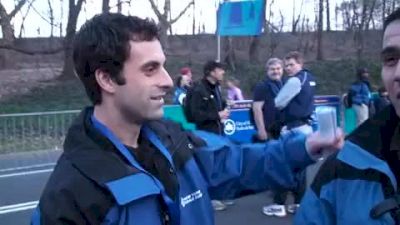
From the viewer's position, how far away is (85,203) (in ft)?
7.30

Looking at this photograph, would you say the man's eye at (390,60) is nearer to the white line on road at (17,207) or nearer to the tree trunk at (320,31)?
the white line on road at (17,207)

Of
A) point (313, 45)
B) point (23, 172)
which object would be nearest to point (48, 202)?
point (23, 172)

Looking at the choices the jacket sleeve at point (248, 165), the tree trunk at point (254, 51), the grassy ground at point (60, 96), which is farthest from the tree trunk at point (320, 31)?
the jacket sleeve at point (248, 165)

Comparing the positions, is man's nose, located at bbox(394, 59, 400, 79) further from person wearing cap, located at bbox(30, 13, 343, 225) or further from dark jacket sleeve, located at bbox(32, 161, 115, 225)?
dark jacket sleeve, located at bbox(32, 161, 115, 225)

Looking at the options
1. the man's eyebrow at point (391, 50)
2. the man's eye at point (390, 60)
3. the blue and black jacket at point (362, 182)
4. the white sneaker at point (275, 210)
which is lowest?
the white sneaker at point (275, 210)

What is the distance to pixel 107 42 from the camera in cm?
247

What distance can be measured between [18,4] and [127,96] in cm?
2752

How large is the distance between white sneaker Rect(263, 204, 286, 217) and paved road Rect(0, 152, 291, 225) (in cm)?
8

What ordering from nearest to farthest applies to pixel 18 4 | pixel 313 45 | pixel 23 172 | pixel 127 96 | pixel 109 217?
pixel 109 217, pixel 127 96, pixel 23 172, pixel 18 4, pixel 313 45

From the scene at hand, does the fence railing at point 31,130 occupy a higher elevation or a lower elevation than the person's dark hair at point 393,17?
lower

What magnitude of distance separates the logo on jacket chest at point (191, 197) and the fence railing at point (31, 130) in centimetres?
1302

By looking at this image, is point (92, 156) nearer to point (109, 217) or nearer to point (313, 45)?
point (109, 217)

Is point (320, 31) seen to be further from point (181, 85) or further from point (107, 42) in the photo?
point (107, 42)

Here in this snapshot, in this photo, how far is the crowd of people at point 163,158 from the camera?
2.16 metres
